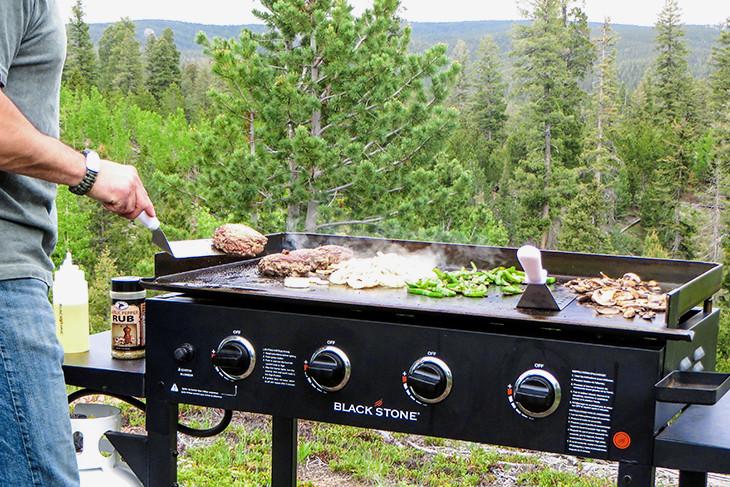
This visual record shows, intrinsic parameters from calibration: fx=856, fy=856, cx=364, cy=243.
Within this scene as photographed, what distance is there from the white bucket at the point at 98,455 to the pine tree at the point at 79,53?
42.3 meters

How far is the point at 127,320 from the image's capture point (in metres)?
2.16

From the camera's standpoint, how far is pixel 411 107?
12.8 metres

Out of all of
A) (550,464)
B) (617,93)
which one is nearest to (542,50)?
(617,93)

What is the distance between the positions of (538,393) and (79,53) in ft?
148

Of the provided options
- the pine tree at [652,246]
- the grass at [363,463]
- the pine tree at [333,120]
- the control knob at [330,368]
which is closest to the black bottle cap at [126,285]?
the control knob at [330,368]

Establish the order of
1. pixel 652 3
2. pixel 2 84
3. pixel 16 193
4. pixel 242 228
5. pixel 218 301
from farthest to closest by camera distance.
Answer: pixel 652 3 → pixel 242 228 → pixel 218 301 → pixel 16 193 → pixel 2 84

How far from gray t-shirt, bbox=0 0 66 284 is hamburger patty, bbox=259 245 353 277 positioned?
0.66m

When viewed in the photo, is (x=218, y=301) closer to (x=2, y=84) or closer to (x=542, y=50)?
(x=2, y=84)

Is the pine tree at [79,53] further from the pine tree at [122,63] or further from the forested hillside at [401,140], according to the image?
the pine tree at [122,63]

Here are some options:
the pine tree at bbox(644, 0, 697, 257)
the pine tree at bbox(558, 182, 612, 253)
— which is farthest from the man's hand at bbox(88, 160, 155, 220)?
the pine tree at bbox(644, 0, 697, 257)

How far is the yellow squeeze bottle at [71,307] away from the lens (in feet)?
7.18

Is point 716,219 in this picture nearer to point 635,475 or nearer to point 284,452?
point 284,452

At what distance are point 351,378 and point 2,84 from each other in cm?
88

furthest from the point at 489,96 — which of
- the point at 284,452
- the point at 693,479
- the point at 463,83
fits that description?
the point at 693,479
